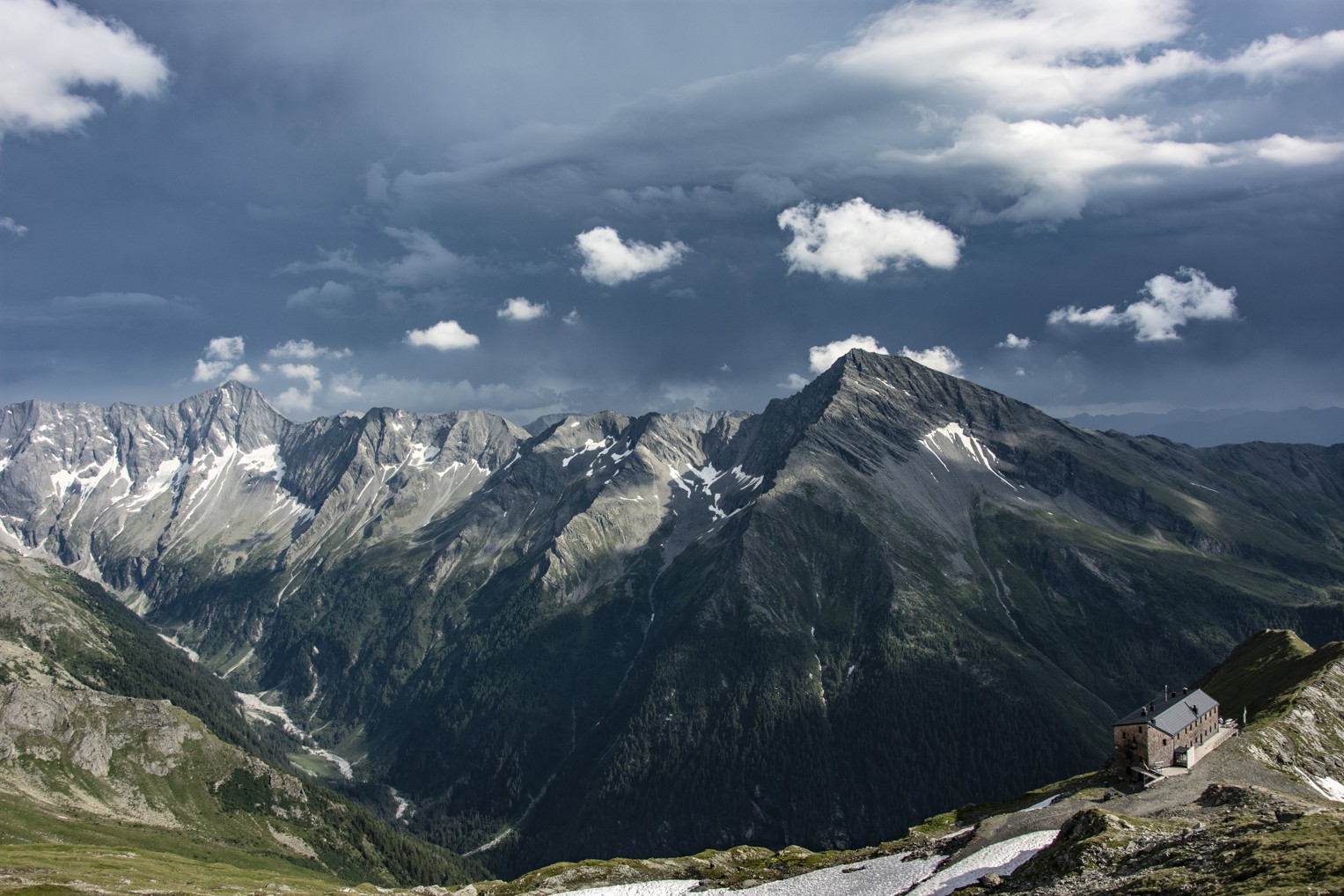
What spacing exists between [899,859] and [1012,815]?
14957 millimetres

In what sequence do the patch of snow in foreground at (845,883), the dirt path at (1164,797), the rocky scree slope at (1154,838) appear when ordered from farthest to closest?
1. the dirt path at (1164,797)
2. the patch of snow in foreground at (845,883)
3. the rocky scree slope at (1154,838)

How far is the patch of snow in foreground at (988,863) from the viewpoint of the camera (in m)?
72.0

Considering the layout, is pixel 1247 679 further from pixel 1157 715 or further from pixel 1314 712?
pixel 1157 715

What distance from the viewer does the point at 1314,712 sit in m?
121

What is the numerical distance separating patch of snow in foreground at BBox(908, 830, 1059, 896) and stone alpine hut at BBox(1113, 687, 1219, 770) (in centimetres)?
3419

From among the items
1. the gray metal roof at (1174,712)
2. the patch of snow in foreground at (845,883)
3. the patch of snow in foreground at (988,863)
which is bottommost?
the patch of snow in foreground at (845,883)

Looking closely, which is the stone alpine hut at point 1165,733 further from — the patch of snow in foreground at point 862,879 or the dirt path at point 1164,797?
the patch of snow in foreground at point 862,879

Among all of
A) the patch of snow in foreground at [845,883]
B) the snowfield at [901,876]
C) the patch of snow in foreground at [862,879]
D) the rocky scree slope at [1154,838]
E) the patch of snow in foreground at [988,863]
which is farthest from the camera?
the patch of snow in foreground at [845,883]

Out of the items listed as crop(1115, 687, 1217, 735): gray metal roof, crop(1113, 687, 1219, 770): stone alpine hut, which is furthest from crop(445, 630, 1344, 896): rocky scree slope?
crop(1115, 687, 1217, 735): gray metal roof

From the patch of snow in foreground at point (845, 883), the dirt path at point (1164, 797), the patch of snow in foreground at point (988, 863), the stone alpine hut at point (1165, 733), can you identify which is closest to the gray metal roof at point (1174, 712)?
the stone alpine hut at point (1165, 733)

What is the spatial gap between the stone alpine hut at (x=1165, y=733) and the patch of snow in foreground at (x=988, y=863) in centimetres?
3419

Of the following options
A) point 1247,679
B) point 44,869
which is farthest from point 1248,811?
point 44,869

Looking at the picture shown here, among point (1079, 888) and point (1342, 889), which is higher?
point (1342, 889)

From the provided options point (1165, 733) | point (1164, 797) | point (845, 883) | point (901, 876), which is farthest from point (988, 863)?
point (1165, 733)
